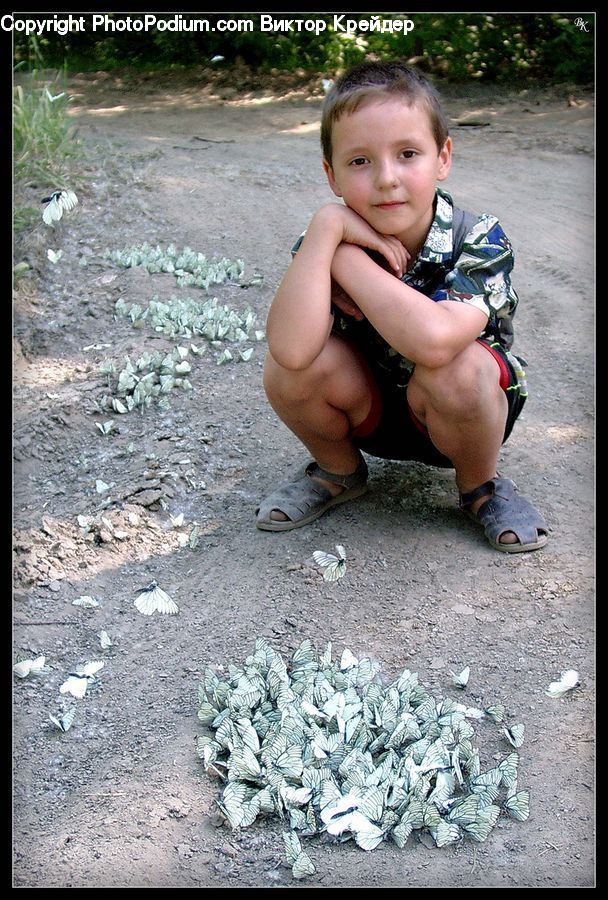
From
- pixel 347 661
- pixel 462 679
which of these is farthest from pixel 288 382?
pixel 462 679

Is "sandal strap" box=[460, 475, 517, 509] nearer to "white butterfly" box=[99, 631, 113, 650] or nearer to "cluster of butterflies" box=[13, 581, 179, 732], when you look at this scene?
"cluster of butterflies" box=[13, 581, 179, 732]

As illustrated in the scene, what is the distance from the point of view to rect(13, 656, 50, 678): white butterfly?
234cm

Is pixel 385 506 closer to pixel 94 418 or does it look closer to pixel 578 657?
pixel 578 657

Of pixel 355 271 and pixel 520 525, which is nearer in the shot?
pixel 355 271

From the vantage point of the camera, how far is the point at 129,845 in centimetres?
185

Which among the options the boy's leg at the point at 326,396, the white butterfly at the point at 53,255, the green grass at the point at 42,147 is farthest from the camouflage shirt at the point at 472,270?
the green grass at the point at 42,147

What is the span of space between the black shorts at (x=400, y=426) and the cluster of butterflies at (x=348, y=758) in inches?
29.4

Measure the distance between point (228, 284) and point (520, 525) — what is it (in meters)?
2.14

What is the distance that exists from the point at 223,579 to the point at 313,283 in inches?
32.3

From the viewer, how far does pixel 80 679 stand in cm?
230

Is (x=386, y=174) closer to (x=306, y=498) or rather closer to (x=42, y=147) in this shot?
(x=306, y=498)

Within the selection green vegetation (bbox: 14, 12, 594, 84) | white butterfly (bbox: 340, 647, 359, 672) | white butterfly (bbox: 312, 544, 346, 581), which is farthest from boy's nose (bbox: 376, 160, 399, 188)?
green vegetation (bbox: 14, 12, 594, 84)

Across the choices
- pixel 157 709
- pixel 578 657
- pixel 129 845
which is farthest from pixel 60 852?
pixel 578 657

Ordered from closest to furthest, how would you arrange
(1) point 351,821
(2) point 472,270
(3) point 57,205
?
(1) point 351,821 < (2) point 472,270 < (3) point 57,205
